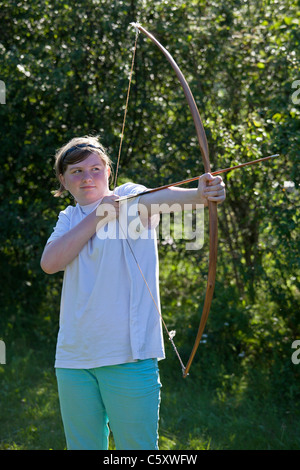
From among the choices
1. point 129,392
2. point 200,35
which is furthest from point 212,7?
point 129,392

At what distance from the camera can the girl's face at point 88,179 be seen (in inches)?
89.4

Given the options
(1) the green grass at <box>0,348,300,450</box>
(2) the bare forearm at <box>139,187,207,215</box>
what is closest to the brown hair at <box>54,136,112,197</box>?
(2) the bare forearm at <box>139,187,207,215</box>

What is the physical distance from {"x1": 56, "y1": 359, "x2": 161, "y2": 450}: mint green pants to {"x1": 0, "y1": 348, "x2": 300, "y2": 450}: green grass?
4.49 feet

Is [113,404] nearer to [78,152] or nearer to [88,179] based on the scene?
[88,179]

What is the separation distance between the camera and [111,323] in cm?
213

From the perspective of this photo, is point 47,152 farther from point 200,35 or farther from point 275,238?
point 275,238

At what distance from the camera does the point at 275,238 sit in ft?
13.5

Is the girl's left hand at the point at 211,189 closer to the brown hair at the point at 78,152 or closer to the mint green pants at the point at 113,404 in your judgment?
the brown hair at the point at 78,152

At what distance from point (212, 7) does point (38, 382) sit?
3.20 metres

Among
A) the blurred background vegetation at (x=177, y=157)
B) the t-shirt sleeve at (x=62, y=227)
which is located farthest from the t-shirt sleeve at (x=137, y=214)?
the blurred background vegetation at (x=177, y=157)

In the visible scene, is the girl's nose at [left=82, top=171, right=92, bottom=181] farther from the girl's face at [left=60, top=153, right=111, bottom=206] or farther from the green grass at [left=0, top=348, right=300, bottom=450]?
the green grass at [left=0, top=348, right=300, bottom=450]

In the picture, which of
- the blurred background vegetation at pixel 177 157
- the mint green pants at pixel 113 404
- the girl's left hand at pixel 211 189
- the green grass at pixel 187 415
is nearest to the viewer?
the girl's left hand at pixel 211 189

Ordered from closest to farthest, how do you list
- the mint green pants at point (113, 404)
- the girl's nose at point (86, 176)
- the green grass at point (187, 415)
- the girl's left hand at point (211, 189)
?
the girl's left hand at point (211, 189) < the mint green pants at point (113, 404) < the girl's nose at point (86, 176) < the green grass at point (187, 415)

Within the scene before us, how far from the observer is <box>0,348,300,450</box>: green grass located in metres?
3.48
